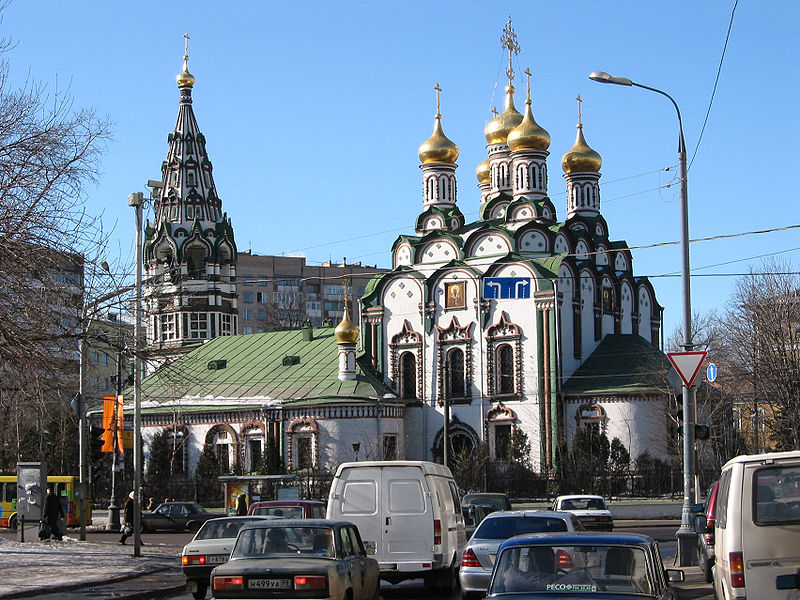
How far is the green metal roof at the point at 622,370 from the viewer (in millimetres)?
52625

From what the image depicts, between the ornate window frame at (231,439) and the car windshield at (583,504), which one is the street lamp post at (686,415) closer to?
the car windshield at (583,504)

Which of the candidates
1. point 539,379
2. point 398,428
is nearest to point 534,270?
point 539,379

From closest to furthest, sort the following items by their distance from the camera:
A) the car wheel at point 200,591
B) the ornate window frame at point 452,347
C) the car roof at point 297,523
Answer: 1. the car roof at point 297,523
2. the car wheel at point 200,591
3. the ornate window frame at point 452,347

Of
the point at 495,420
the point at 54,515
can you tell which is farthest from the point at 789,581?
the point at 495,420

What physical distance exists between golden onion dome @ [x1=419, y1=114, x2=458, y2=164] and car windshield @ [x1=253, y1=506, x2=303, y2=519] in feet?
143

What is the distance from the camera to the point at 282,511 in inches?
778

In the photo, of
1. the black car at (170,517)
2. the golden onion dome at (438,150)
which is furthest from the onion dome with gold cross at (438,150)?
the black car at (170,517)

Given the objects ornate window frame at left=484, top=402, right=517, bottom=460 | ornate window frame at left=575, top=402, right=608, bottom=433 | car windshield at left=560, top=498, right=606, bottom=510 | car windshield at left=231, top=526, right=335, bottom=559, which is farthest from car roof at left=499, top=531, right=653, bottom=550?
ornate window frame at left=484, top=402, right=517, bottom=460

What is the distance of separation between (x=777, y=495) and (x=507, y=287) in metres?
44.8

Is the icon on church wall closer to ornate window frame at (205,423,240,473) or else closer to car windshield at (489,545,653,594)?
ornate window frame at (205,423,240,473)

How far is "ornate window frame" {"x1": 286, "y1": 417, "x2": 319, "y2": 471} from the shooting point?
2186 inches

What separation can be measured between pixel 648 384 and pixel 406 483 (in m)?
36.5

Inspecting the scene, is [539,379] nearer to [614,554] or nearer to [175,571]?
[175,571]

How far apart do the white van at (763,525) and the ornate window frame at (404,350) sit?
1852 inches
